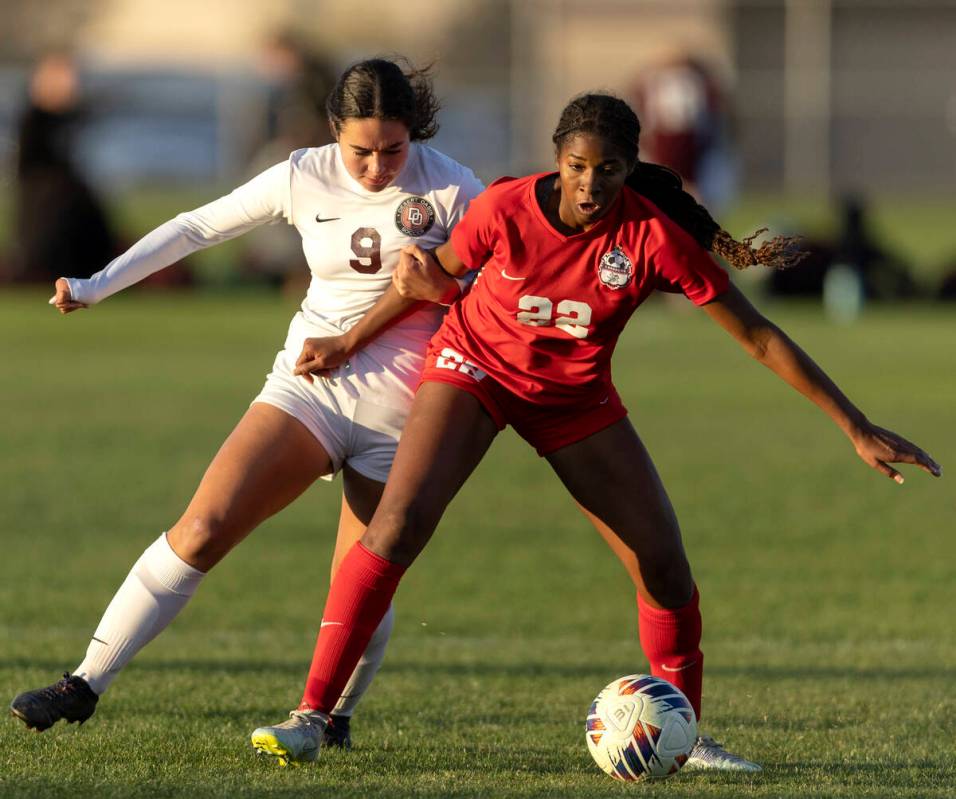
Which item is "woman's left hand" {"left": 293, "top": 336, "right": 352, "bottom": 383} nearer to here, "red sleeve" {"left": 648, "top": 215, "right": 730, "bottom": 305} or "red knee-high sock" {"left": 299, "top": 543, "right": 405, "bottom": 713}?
"red knee-high sock" {"left": 299, "top": 543, "right": 405, "bottom": 713}

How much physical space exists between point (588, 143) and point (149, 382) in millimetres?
13203

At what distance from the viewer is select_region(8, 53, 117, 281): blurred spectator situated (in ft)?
78.2

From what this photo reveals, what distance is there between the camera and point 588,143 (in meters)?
5.27

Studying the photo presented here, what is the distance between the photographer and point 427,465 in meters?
5.41

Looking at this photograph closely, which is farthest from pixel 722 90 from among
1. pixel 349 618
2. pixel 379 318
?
pixel 349 618

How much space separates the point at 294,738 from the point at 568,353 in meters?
1.37

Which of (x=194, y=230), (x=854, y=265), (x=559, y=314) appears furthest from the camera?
(x=854, y=265)

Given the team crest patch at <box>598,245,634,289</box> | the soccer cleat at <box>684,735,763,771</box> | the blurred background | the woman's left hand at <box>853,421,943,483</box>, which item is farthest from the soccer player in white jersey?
the blurred background

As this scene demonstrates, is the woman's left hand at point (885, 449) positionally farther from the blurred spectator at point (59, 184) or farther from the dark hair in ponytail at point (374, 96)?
the blurred spectator at point (59, 184)

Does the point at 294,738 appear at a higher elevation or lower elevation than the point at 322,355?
lower

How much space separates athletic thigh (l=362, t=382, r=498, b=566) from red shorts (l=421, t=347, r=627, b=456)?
3cm

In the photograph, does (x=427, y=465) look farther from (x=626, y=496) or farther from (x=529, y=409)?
(x=626, y=496)

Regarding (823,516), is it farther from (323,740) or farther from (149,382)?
(149,382)

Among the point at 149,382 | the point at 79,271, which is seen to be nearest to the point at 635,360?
the point at 149,382
